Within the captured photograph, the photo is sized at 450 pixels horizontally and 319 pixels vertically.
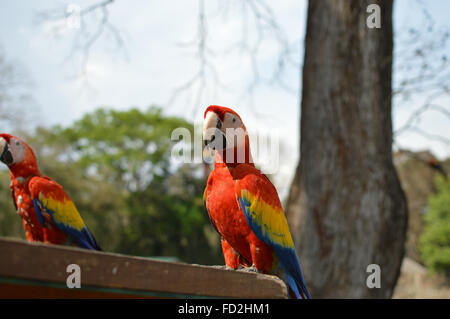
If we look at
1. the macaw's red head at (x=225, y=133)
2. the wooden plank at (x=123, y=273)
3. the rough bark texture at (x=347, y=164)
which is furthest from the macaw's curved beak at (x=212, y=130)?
the rough bark texture at (x=347, y=164)

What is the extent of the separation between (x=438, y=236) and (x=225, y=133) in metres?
17.5

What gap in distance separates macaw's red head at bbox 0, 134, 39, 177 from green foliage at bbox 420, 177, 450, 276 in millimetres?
16701

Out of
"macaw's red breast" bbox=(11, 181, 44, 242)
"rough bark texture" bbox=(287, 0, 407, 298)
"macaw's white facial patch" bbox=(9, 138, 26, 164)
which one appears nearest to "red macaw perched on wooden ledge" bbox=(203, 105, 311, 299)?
"macaw's red breast" bbox=(11, 181, 44, 242)

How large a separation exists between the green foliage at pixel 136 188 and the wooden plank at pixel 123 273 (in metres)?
14.2

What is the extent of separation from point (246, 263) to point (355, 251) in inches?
78.7

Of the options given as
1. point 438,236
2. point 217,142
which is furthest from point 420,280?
point 217,142

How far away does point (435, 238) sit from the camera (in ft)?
52.6

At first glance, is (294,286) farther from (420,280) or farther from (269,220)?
(420,280)

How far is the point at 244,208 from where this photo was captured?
155cm

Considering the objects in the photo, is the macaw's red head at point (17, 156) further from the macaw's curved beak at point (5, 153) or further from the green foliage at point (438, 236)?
the green foliage at point (438, 236)

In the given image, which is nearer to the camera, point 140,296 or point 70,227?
point 140,296

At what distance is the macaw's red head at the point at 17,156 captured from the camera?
182 cm
